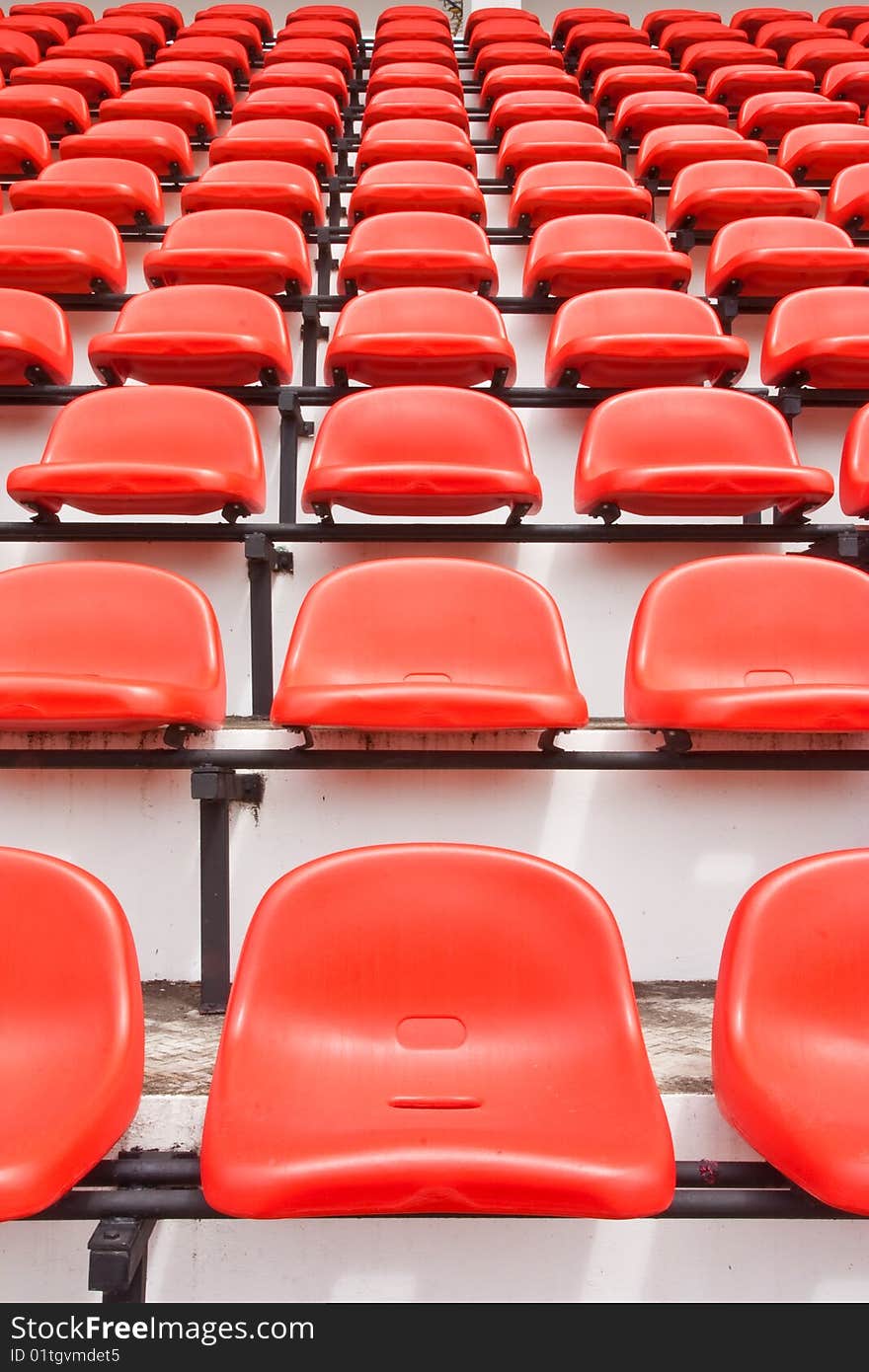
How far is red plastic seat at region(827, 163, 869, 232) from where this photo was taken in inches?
93.4

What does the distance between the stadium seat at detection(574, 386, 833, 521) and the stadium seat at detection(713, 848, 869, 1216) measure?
68 centimetres

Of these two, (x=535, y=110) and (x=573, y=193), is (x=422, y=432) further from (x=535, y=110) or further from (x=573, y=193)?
(x=535, y=110)

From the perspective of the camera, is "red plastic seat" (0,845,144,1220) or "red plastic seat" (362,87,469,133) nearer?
"red plastic seat" (0,845,144,1220)

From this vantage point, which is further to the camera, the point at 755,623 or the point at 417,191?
the point at 417,191

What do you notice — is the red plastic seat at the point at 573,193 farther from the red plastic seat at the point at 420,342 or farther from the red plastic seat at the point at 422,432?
the red plastic seat at the point at 422,432

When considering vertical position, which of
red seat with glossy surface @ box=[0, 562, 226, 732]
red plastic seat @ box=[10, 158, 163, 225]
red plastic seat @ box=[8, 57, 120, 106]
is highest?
red plastic seat @ box=[8, 57, 120, 106]

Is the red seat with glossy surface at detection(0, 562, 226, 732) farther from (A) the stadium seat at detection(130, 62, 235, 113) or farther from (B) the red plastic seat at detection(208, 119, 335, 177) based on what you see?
(A) the stadium seat at detection(130, 62, 235, 113)

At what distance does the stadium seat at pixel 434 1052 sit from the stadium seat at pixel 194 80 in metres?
3.23

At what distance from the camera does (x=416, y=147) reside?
8.80ft

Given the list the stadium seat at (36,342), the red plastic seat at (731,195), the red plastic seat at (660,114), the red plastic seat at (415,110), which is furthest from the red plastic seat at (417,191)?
the stadium seat at (36,342)

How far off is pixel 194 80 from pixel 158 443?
2.34 m

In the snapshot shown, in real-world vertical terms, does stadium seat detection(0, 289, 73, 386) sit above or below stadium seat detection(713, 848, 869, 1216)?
above

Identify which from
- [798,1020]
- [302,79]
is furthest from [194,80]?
[798,1020]

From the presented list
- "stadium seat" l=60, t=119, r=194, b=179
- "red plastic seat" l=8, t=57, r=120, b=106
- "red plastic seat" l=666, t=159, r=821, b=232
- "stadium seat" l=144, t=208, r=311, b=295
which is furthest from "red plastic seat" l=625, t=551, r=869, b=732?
"red plastic seat" l=8, t=57, r=120, b=106
